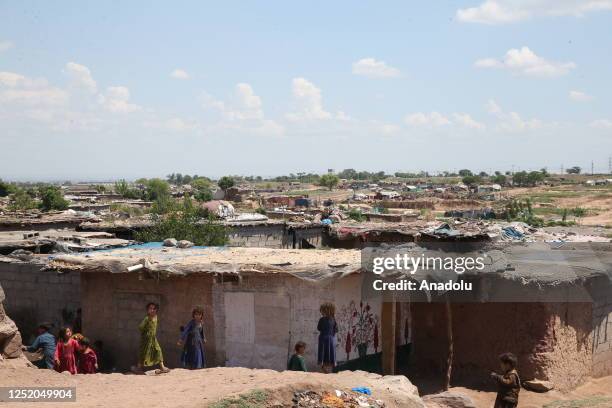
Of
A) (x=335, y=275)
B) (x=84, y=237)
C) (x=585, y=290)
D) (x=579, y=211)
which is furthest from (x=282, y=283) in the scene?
(x=579, y=211)

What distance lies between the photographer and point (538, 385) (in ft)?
31.8

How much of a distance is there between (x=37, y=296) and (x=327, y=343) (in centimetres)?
643

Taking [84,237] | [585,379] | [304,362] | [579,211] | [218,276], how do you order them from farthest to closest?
[579,211] < [84,237] < [585,379] < [218,276] < [304,362]

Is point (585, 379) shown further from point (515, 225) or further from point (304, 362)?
point (515, 225)

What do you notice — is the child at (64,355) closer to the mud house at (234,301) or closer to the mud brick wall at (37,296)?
the mud house at (234,301)

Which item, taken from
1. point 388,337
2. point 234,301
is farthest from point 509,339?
point 234,301

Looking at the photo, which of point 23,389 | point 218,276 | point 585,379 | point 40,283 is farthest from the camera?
point 40,283

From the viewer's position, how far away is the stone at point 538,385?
9.68 meters

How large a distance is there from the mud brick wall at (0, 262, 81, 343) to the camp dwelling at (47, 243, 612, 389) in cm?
114

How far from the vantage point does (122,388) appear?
7.95 meters

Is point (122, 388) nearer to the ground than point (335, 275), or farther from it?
nearer to the ground

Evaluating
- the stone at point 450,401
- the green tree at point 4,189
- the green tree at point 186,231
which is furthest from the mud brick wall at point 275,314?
the green tree at point 4,189

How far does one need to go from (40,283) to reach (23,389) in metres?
5.41

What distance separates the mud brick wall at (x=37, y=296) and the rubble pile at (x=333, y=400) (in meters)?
6.42
